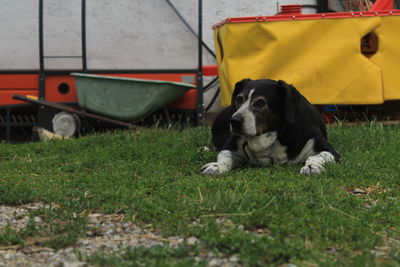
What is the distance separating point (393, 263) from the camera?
2.73m

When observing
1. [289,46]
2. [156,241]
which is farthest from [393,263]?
[289,46]

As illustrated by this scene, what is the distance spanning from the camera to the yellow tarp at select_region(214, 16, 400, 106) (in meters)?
7.46

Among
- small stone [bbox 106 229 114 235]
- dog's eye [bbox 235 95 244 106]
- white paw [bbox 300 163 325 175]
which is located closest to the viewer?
small stone [bbox 106 229 114 235]

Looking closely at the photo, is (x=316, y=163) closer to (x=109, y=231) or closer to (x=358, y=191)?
(x=358, y=191)

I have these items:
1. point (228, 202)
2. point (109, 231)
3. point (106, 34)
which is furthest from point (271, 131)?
A: point (106, 34)

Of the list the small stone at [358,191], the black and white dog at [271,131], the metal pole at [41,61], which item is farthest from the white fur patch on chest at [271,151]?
the metal pole at [41,61]

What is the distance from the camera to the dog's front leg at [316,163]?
4.91 m

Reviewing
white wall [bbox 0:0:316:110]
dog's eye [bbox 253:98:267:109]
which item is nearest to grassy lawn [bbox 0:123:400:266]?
dog's eye [bbox 253:98:267:109]

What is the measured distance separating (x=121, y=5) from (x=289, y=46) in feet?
8.38

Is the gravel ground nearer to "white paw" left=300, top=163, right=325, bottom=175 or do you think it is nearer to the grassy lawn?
the grassy lawn

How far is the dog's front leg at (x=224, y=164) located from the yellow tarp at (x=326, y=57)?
2174 millimetres

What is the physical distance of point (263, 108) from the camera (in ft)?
17.1

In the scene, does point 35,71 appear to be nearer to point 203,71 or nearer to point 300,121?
point 203,71

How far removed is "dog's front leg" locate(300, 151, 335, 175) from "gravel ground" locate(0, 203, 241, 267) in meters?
1.79
